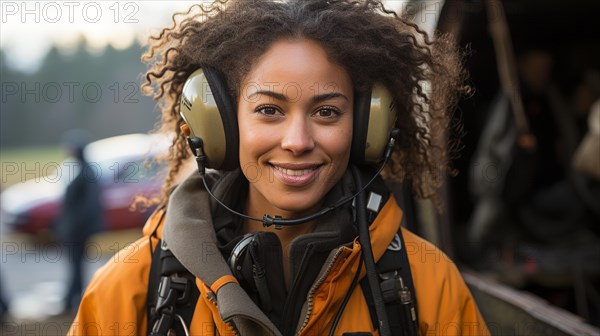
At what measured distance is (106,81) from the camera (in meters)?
46.2

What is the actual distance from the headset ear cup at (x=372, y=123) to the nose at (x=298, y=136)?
0.21m

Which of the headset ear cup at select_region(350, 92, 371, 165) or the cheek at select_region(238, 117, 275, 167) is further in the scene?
the headset ear cup at select_region(350, 92, 371, 165)

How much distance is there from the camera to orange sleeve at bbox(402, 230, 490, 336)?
2271 millimetres

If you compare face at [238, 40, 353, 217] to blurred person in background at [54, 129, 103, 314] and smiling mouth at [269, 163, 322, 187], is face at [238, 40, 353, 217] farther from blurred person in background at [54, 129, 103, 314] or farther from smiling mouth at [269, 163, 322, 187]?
blurred person in background at [54, 129, 103, 314]

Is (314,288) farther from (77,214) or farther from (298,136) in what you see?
(77,214)

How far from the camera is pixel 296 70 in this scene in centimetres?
218

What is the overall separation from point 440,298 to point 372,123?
24.4 inches

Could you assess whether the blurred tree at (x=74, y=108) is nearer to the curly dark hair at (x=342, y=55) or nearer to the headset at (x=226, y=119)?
the curly dark hair at (x=342, y=55)

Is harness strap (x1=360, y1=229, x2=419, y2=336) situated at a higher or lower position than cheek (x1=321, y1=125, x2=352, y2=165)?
lower

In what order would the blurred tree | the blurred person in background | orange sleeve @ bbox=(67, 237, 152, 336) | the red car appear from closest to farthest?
orange sleeve @ bbox=(67, 237, 152, 336) < the blurred person in background < the red car < the blurred tree

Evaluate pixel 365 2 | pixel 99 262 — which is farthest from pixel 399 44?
pixel 99 262

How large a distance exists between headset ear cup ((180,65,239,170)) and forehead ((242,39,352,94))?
94 millimetres

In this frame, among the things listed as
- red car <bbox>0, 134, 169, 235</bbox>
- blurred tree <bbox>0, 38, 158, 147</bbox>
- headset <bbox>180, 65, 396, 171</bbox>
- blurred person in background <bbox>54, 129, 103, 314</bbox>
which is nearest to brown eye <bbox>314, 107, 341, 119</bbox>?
headset <bbox>180, 65, 396, 171</bbox>

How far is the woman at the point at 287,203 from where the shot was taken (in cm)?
217
